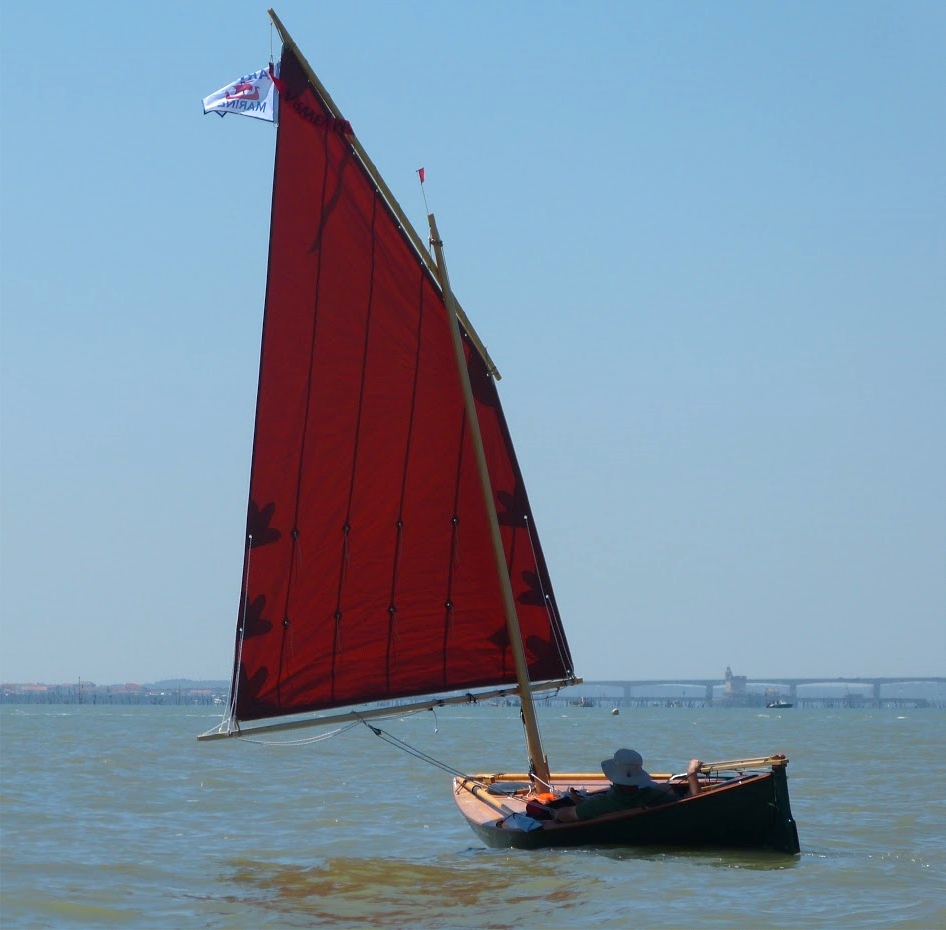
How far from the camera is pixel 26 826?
26.4m

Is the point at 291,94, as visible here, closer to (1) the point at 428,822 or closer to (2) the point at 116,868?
(2) the point at 116,868

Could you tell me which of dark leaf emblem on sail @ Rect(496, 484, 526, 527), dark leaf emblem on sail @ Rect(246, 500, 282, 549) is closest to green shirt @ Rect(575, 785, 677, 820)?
dark leaf emblem on sail @ Rect(496, 484, 526, 527)

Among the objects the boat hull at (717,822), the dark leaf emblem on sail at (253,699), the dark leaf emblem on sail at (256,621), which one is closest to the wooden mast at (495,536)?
the boat hull at (717,822)

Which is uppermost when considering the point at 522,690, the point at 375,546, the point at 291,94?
the point at 291,94

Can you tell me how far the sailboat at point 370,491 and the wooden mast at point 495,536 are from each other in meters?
0.03

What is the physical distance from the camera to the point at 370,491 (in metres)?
22.5

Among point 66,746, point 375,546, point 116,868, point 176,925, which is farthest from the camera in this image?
point 66,746

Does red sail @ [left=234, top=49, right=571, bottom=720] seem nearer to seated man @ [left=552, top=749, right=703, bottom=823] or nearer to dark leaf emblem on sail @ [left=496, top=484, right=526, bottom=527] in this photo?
dark leaf emblem on sail @ [left=496, top=484, right=526, bottom=527]

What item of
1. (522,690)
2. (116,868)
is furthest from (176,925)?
(522,690)

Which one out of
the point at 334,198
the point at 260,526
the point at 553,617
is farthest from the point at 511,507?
the point at 334,198

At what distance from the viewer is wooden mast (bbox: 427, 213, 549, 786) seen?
22.4 meters

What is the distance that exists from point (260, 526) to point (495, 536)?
3523 millimetres

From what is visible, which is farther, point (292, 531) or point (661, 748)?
point (661, 748)

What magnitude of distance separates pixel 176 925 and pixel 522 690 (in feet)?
25.3
